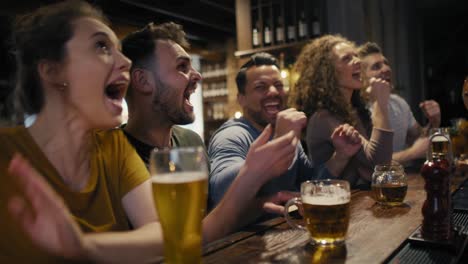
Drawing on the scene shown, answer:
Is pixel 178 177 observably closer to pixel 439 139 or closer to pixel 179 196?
pixel 179 196

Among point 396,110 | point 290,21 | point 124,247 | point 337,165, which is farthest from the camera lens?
point 290,21

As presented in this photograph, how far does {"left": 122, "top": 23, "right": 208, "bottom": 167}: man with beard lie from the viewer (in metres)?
1.69

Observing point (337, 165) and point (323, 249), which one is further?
point (337, 165)

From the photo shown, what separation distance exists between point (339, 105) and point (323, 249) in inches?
59.4

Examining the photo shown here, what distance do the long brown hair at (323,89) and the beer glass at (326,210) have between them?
1.35 metres

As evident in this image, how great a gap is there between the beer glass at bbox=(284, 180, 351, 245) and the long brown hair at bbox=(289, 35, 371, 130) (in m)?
1.35

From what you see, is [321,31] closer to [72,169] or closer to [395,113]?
[395,113]

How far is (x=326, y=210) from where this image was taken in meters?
0.89

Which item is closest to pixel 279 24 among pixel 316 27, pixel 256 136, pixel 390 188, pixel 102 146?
pixel 316 27

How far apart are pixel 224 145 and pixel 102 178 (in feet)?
2.28

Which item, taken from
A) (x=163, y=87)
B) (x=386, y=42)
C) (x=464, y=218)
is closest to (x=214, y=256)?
(x=464, y=218)

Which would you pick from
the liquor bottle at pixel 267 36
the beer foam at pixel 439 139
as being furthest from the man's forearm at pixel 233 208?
the liquor bottle at pixel 267 36

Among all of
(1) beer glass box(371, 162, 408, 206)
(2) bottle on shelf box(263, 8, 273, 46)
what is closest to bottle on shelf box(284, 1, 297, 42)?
(2) bottle on shelf box(263, 8, 273, 46)

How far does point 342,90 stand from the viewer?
93.7 inches
